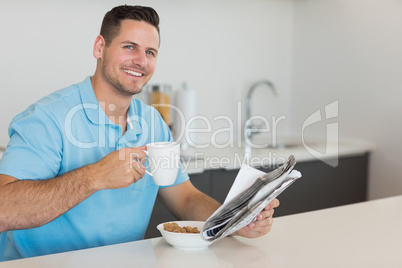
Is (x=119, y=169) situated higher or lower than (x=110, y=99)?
lower

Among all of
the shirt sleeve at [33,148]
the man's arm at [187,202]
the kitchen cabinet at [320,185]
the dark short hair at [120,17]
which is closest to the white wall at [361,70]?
the kitchen cabinet at [320,185]

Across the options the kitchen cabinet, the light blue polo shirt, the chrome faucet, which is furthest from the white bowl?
the chrome faucet

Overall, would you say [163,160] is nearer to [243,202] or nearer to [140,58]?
[243,202]

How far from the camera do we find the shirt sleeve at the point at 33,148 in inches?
A: 52.5

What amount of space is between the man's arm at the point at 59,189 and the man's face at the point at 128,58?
15.0 inches

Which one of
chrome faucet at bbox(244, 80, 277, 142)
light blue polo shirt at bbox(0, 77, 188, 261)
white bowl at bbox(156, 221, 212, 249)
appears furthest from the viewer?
chrome faucet at bbox(244, 80, 277, 142)

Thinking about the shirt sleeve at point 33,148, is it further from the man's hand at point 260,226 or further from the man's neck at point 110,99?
the man's hand at point 260,226

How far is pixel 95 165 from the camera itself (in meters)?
1.28

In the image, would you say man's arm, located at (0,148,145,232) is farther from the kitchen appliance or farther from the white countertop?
the kitchen appliance

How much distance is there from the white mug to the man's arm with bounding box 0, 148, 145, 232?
0.10ft

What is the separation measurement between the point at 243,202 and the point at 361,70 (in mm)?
2069

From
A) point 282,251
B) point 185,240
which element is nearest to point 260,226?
point 282,251

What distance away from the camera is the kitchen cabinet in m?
2.53

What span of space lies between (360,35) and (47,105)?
2.09 meters
